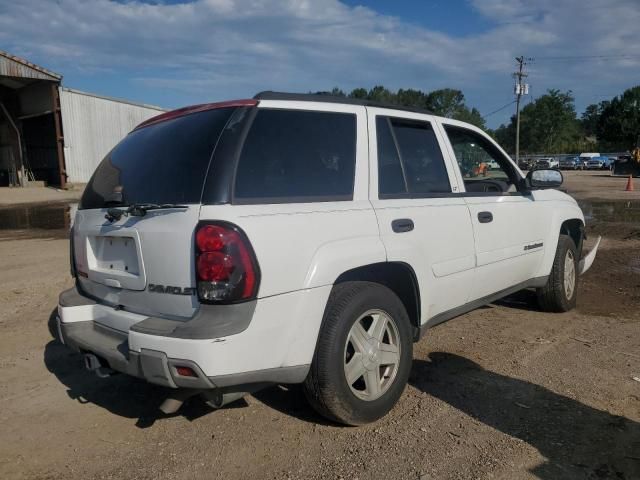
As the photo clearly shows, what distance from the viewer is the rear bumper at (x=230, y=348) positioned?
2426 millimetres

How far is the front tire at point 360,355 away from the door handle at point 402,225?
1.20 ft

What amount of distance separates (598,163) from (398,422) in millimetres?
56637

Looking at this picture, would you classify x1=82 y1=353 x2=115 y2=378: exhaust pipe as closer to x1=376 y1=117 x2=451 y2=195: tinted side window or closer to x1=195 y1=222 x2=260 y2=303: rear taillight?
x1=195 y1=222 x2=260 y2=303: rear taillight

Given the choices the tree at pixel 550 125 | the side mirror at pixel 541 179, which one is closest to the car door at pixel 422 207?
the side mirror at pixel 541 179

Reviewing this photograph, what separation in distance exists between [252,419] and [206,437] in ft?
1.05

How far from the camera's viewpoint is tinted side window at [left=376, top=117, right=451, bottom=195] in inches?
135

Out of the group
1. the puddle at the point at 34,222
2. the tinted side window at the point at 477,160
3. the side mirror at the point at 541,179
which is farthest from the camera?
the puddle at the point at 34,222

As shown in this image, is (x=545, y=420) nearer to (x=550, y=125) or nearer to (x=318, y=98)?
(x=318, y=98)

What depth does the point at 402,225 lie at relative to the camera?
3270 millimetres

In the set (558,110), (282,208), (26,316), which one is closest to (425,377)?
(282,208)

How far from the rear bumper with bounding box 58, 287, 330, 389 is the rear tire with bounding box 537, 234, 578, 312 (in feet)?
10.7

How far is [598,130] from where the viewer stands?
7112cm

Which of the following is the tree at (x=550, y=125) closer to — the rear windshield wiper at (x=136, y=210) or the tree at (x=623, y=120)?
the tree at (x=623, y=120)

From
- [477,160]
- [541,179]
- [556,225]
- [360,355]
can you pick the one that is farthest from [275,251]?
[556,225]
